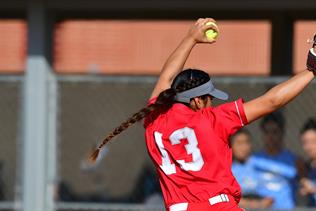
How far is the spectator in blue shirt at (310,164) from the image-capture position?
27.6ft

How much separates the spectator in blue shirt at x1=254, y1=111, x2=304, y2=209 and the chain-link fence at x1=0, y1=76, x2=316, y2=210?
3.95 ft

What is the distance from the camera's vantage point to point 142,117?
18.6ft

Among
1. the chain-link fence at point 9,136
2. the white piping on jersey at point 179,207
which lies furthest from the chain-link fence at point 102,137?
the white piping on jersey at point 179,207

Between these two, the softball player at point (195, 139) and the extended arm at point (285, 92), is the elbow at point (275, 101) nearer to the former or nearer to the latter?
the extended arm at point (285, 92)

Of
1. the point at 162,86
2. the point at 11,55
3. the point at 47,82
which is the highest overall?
the point at 162,86

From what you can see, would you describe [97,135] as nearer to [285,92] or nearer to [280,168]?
[280,168]

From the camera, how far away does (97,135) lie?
1266 centimetres

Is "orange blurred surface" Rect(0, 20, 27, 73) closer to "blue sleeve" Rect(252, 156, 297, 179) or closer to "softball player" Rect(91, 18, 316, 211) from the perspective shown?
"blue sleeve" Rect(252, 156, 297, 179)

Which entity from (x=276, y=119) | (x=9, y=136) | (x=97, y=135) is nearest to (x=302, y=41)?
(x=97, y=135)

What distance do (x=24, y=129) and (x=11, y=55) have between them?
11077 mm

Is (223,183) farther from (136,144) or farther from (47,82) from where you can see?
(136,144)

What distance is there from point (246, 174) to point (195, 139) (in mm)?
3113

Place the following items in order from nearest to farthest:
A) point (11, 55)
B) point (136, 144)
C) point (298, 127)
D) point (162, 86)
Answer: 1. point (162, 86)
2. point (298, 127)
3. point (136, 144)
4. point (11, 55)

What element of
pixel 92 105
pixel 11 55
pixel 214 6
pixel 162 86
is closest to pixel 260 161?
pixel 214 6
